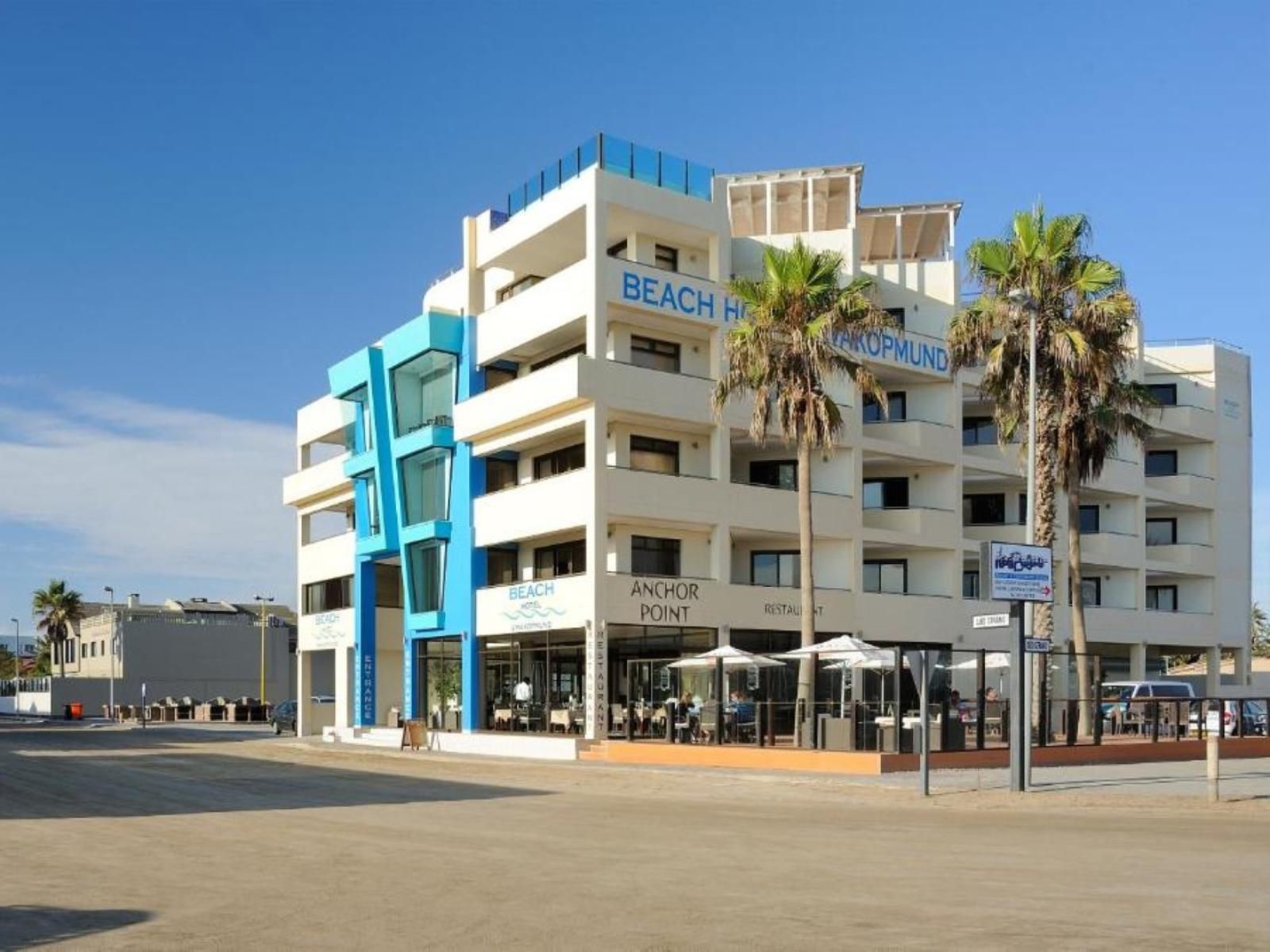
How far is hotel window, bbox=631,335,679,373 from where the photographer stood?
44656mm

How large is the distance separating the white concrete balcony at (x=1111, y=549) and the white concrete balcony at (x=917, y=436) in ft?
30.6

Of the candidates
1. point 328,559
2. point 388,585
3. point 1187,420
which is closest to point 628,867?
point 388,585

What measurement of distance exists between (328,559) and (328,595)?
192 centimetres

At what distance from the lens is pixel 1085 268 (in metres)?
38.2

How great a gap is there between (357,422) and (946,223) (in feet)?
80.5

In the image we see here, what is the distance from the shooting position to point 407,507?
163 ft

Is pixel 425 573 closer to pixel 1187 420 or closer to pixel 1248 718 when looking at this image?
pixel 1248 718

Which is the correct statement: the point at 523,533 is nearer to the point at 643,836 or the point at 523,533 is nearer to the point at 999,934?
the point at 643,836

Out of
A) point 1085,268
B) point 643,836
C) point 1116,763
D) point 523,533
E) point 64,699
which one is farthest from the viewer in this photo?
point 64,699

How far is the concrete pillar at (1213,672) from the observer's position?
A: 60.5 meters

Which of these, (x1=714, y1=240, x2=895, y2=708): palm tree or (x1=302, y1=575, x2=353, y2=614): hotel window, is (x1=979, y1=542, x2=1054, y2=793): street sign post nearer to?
(x1=714, y1=240, x2=895, y2=708): palm tree

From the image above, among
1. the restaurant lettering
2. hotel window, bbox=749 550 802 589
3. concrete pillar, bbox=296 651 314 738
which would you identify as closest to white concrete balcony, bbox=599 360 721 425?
the restaurant lettering

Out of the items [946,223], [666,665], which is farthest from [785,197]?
[666,665]

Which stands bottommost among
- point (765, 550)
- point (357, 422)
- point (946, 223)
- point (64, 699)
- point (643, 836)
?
point (64, 699)
